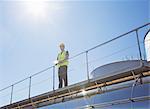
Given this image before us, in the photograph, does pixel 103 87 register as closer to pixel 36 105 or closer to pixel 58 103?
pixel 58 103

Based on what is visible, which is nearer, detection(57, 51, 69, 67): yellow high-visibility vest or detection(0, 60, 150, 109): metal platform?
detection(0, 60, 150, 109): metal platform

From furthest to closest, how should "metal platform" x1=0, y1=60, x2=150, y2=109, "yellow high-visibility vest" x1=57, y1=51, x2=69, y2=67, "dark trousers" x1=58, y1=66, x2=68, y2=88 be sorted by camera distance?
"yellow high-visibility vest" x1=57, y1=51, x2=69, y2=67 → "dark trousers" x1=58, y1=66, x2=68, y2=88 → "metal platform" x1=0, y1=60, x2=150, y2=109

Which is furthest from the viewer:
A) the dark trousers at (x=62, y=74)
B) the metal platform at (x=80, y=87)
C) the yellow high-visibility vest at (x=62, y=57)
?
the yellow high-visibility vest at (x=62, y=57)

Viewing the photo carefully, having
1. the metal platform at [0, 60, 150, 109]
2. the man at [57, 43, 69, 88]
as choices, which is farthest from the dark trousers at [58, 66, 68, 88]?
the metal platform at [0, 60, 150, 109]

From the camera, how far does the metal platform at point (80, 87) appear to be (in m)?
4.86

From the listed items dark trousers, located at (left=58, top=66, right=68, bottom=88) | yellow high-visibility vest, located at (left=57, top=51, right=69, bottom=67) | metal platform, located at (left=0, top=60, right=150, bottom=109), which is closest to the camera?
metal platform, located at (left=0, top=60, right=150, bottom=109)

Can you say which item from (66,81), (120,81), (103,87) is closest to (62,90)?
(66,81)

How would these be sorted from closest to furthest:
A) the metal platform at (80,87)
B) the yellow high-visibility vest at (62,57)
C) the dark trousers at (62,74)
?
the metal platform at (80,87), the dark trousers at (62,74), the yellow high-visibility vest at (62,57)

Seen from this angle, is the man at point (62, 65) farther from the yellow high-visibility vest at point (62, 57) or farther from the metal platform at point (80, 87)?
the metal platform at point (80, 87)

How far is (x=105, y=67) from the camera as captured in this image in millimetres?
7328

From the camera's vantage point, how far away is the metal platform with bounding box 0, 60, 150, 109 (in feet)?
15.9

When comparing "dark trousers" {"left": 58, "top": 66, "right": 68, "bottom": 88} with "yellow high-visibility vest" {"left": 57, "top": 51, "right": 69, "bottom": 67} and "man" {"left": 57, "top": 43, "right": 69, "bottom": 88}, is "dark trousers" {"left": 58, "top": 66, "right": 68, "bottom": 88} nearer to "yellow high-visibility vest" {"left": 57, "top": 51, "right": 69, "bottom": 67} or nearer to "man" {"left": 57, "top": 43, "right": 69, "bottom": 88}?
"man" {"left": 57, "top": 43, "right": 69, "bottom": 88}

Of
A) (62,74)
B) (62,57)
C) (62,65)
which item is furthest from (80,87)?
(62,57)

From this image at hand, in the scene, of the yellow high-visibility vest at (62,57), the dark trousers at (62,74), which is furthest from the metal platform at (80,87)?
the yellow high-visibility vest at (62,57)
